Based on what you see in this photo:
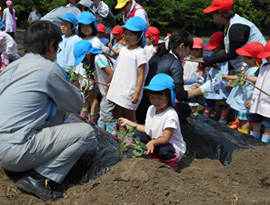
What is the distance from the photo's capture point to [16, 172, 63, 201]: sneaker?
2.71m

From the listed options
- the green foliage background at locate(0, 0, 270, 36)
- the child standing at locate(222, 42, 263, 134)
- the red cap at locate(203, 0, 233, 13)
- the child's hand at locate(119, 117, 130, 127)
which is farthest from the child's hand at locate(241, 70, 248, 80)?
the green foliage background at locate(0, 0, 270, 36)

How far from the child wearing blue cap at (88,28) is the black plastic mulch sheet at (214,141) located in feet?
5.58

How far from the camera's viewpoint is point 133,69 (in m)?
3.99

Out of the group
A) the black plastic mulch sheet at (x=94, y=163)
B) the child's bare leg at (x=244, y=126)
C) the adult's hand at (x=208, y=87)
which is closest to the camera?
the black plastic mulch sheet at (x=94, y=163)

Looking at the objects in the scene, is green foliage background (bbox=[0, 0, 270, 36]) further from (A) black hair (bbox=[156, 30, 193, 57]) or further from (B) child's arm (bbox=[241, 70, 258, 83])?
(A) black hair (bbox=[156, 30, 193, 57])

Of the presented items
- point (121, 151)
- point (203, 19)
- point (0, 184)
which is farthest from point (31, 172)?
point (203, 19)

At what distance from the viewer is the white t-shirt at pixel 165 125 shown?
329 cm

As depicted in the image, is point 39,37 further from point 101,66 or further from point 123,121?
point 101,66

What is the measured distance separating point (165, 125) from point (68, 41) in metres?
2.42

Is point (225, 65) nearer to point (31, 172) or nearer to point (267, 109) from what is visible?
point (267, 109)

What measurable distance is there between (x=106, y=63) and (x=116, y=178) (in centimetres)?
197

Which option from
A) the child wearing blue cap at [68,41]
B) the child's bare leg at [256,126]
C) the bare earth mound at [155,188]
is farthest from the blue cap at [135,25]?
the child's bare leg at [256,126]

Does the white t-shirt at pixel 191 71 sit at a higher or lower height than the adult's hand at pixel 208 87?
lower

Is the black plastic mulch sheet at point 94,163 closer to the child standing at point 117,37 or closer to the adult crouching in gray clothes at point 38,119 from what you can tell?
the adult crouching in gray clothes at point 38,119
